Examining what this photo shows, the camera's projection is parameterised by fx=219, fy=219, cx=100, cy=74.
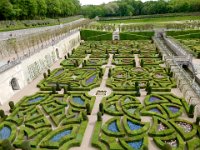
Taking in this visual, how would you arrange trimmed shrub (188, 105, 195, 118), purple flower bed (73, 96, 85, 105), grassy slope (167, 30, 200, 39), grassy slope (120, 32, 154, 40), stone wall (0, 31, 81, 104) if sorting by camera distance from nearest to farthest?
trimmed shrub (188, 105, 195, 118), purple flower bed (73, 96, 85, 105), stone wall (0, 31, 81, 104), grassy slope (167, 30, 200, 39), grassy slope (120, 32, 154, 40)

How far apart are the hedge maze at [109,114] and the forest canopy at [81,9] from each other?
37.6 m

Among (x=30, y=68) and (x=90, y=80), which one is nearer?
(x=90, y=80)

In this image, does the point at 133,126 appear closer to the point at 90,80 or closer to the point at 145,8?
the point at 90,80

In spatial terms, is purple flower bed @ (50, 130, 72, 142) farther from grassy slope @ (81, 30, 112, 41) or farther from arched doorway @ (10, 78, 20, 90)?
grassy slope @ (81, 30, 112, 41)

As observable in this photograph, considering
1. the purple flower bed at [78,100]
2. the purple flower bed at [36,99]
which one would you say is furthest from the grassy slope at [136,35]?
the purple flower bed at [36,99]

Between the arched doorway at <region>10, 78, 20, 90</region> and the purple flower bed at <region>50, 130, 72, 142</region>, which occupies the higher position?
the arched doorway at <region>10, 78, 20, 90</region>

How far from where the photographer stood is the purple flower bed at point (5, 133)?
1986 cm

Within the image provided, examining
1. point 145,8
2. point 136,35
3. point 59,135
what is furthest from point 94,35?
point 145,8

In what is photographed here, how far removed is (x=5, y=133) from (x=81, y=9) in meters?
129

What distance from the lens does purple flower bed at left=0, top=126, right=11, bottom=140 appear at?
19859 millimetres

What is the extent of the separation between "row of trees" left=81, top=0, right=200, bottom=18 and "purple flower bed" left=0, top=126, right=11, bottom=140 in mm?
96381

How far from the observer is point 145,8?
357 feet

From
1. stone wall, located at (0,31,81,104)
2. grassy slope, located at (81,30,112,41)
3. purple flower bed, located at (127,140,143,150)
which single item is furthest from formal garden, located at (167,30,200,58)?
purple flower bed, located at (127,140,143,150)

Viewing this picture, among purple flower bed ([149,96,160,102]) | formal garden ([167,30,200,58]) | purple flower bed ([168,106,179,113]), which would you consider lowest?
purple flower bed ([168,106,179,113])
